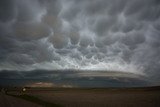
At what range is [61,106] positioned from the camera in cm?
4503

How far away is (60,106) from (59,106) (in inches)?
8.7

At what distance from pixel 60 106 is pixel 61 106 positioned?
0.20 meters

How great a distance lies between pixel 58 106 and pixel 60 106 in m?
0.38

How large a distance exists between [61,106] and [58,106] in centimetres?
57

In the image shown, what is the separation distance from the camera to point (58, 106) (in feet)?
148

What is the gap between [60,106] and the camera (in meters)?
45.1

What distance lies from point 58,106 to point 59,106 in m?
0.21

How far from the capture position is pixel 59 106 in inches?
1778
